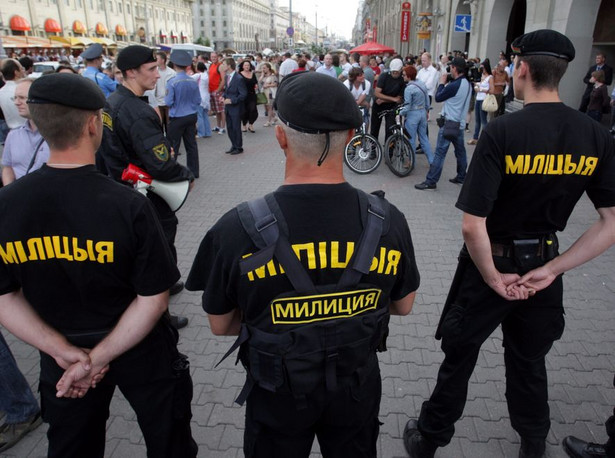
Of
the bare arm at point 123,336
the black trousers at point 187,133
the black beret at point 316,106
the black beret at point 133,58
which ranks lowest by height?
the black trousers at point 187,133

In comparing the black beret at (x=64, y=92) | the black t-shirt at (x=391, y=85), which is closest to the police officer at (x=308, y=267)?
the black beret at (x=64, y=92)

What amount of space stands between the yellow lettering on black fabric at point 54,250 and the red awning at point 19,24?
53144 millimetres

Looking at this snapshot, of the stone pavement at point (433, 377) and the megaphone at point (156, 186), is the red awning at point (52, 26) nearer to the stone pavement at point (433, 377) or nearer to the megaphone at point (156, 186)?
the stone pavement at point (433, 377)

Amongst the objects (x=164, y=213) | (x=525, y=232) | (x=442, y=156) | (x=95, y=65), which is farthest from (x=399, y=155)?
(x=525, y=232)

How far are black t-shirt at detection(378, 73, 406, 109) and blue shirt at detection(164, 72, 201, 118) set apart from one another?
3644 mm

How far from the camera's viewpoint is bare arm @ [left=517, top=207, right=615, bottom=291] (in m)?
2.15

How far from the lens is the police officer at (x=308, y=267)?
4.66 feet

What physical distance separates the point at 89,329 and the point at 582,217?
6593mm

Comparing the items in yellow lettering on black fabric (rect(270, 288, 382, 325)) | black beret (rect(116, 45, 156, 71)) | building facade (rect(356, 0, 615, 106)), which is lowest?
yellow lettering on black fabric (rect(270, 288, 382, 325))

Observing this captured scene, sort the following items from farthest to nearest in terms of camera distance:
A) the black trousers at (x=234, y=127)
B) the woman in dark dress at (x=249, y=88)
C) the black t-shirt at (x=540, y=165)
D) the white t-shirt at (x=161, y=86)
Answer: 1. the woman in dark dress at (x=249, y=88)
2. the black trousers at (x=234, y=127)
3. the white t-shirt at (x=161, y=86)
4. the black t-shirt at (x=540, y=165)

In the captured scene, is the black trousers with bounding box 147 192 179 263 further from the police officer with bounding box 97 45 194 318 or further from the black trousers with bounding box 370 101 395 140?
the black trousers with bounding box 370 101 395 140

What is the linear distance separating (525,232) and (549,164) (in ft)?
1.18

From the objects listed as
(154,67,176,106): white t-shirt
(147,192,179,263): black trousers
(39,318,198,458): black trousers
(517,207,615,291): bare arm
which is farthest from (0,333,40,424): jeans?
(154,67,176,106): white t-shirt

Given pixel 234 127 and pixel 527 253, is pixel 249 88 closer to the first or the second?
pixel 234 127
